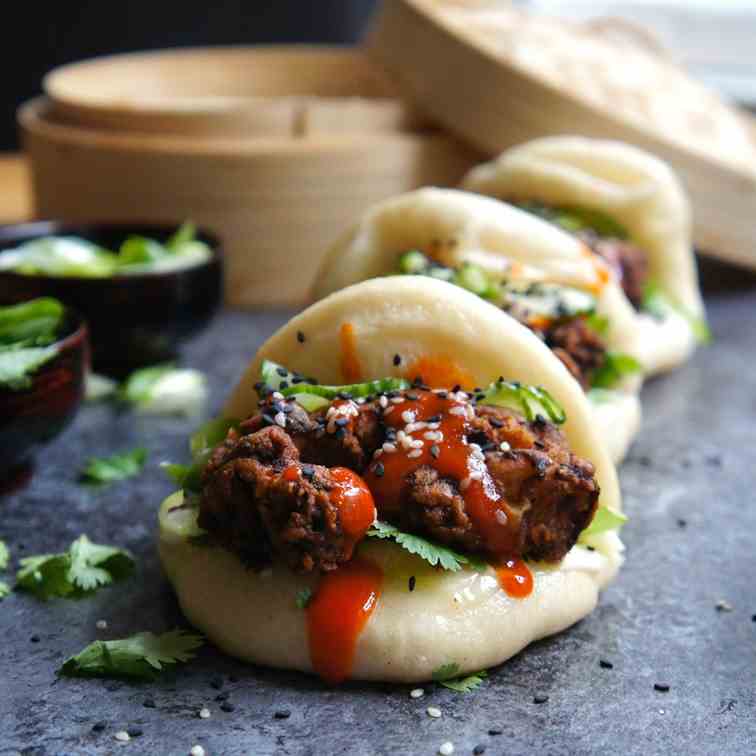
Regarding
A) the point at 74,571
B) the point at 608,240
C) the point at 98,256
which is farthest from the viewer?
the point at 98,256

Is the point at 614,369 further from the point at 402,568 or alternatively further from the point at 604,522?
the point at 402,568

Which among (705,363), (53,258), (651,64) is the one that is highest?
(651,64)

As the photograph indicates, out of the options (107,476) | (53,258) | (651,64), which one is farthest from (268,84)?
(107,476)

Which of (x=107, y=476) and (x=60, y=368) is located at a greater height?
(x=60, y=368)

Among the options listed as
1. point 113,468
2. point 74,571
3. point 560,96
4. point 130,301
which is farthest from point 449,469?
point 560,96

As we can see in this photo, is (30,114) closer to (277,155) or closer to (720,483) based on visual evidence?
(277,155)

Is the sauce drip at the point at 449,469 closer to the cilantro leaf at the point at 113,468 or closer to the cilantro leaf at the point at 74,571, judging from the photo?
the cilantro leaf at the point at 74,571
